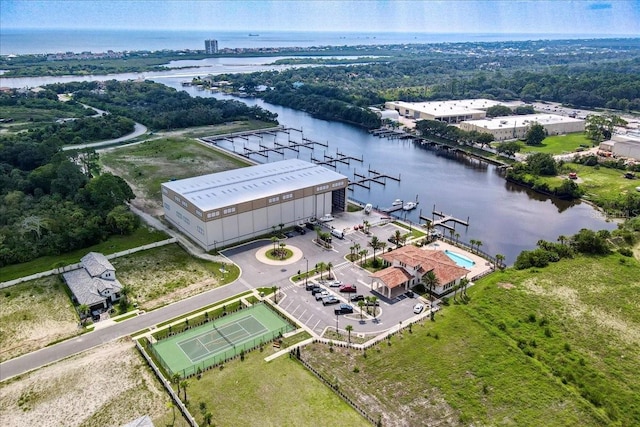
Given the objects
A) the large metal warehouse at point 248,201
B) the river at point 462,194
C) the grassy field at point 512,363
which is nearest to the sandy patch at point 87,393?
the grassy field at point 512,363

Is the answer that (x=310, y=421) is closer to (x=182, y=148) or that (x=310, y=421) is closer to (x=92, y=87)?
(x=182, y=148)

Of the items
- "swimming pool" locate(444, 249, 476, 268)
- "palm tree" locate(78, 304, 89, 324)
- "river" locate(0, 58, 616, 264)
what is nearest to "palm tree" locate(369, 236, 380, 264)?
"swimming pool" locate(444, 249, 476, 268)

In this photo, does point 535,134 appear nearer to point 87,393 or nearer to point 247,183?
point 247,183

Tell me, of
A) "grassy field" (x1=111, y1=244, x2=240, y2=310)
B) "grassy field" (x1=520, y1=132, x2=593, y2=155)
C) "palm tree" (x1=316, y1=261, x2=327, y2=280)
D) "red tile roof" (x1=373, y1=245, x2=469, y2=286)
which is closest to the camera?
"grassy field" (x1=111, y1=244, x2=240, y2=310)

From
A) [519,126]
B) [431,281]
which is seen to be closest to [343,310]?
[431,281]

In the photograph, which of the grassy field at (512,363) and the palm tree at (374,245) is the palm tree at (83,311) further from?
the palm tree at (374,245)

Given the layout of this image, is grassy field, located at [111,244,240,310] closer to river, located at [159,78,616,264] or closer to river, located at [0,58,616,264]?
river, located at [159,78,616,264]
